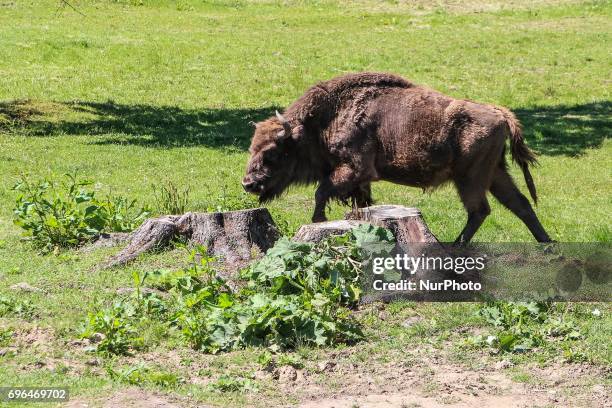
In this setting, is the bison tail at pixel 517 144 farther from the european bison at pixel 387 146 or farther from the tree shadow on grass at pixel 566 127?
the tree shadow on grass at pixel 566 127

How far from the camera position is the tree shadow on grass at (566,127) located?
18562 mm

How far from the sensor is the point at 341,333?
27.0 ft

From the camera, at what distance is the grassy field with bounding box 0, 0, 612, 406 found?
302 inches

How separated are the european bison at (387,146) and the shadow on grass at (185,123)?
261 inches

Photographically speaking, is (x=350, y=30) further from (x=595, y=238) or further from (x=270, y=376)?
(x=270, y=376)

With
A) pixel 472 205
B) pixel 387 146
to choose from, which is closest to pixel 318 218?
pixel 387 146

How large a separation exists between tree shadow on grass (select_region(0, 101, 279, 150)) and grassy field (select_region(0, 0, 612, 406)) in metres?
0.07

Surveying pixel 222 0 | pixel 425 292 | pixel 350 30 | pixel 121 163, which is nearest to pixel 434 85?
pixel 350 30

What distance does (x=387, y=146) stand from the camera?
11.0 m

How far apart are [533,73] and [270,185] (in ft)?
50.3

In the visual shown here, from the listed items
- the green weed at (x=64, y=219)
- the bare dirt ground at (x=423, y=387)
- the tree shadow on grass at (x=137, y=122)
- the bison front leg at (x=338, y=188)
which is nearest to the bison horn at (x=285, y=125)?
the bison front leg at (x=338, y=188)

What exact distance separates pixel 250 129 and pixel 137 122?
2.29 metres

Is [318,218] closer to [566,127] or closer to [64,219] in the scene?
[64,219]

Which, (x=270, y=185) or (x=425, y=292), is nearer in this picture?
(x=425, y=292)
